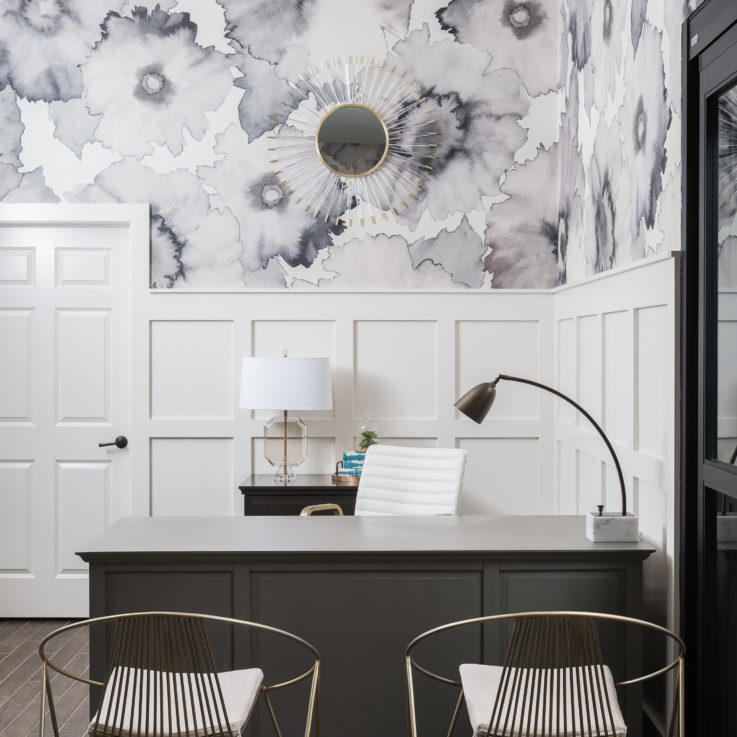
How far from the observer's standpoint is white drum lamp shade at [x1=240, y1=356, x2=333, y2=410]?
3.68 meters

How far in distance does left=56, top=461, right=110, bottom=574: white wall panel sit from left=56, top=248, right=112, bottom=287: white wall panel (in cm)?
93

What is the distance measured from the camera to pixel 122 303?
13.6 feet

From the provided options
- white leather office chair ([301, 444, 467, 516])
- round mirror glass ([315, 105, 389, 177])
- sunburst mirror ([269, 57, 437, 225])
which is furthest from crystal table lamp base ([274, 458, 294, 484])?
round mirror glass ([315, 105, 389, 177])

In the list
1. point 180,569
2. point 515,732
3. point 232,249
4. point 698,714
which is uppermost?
point 232,249

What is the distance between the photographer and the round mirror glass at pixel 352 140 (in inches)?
161

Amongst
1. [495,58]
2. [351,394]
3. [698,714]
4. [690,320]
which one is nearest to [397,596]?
[698,714]

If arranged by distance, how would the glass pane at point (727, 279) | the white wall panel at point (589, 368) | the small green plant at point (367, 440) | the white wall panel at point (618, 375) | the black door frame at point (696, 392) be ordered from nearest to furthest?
1. the glass pane at point (727, 279)
2. the black door frame at point (696, 392)
3. the white wall panel at point (618, 375)
4. the white wall panel at point (589, 368)
5. the small green plant at point (367, 440)

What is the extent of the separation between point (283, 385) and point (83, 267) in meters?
1.31

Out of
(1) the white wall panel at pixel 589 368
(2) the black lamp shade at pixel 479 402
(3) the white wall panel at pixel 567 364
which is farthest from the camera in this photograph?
(3) the white wall panel at pixel 567 364

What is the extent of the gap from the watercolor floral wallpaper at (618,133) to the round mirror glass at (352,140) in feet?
3.03

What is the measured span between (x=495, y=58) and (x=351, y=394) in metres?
1.84

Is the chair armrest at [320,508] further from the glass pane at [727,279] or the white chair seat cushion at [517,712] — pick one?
the glass pane at [727,279]

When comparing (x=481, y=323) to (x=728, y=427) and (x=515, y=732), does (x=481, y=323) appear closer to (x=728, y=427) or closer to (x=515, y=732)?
(x=728, y=427)

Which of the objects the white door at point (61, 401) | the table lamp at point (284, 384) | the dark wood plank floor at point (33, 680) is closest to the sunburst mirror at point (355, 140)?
the table lamp at point (284, 384)
